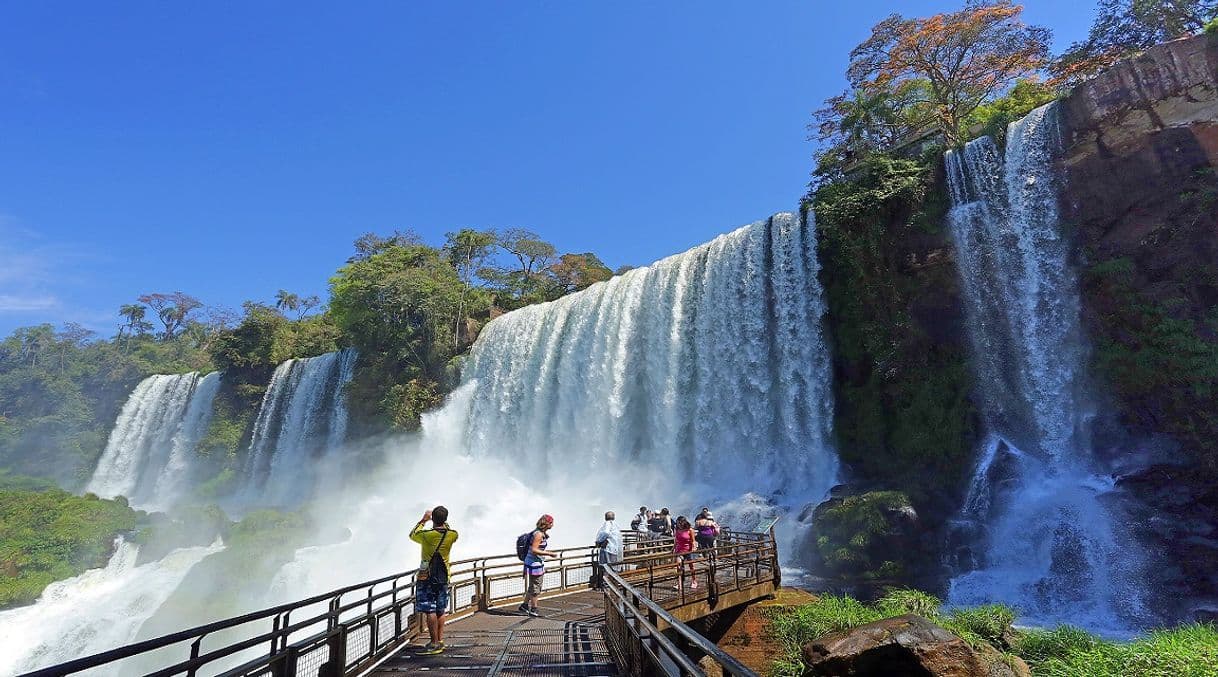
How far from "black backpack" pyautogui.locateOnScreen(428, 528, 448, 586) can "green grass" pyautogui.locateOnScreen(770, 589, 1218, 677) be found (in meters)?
4.69

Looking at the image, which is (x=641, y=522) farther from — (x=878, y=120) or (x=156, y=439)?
(x=156, y=439)

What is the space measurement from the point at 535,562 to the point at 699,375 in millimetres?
15260

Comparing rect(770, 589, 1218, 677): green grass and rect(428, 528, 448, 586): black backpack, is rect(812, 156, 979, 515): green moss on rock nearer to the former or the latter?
rect(770, 589, 1218, 677): green grass

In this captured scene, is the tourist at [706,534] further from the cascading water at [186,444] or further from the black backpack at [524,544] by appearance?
the cascading water at [186,444]

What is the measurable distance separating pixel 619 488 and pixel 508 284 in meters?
30.2

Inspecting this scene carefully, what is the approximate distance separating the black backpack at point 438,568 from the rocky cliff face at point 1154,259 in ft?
49.6

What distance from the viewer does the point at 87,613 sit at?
74.9ft

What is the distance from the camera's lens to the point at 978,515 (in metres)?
16.0

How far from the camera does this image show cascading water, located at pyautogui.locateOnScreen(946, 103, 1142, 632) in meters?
13.4


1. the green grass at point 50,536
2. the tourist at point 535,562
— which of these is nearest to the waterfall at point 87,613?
the green grass at point 50,536

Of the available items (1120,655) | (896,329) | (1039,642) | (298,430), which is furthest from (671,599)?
(298,430)

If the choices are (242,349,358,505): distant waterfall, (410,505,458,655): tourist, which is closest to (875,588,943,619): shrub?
(410,505,458,655): tourist

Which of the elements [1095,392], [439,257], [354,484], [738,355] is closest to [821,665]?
[1095,392]

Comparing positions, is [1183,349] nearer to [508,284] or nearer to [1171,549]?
[1171,549]
